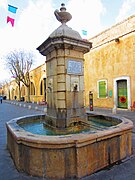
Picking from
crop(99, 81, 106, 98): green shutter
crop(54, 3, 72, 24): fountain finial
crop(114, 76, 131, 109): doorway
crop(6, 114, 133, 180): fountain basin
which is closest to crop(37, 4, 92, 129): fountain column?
crop(54, 3, 72, 24): fountain finial

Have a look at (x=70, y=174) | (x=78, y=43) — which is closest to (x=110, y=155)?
(x=70, y=174)

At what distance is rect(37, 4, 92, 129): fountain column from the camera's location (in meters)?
4.36

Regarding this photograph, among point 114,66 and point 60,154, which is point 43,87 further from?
point 60,154

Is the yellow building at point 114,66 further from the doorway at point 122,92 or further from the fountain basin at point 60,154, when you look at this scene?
the fountain basin at point 60,154

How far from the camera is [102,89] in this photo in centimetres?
1594

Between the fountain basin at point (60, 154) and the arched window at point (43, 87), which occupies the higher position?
the arched window at point (43, 87)

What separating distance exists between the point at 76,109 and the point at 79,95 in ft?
1.34

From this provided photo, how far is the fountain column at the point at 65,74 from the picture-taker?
4.36 meters

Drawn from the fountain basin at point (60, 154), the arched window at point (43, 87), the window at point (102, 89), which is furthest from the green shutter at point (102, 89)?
the arched window at point (43, 87)

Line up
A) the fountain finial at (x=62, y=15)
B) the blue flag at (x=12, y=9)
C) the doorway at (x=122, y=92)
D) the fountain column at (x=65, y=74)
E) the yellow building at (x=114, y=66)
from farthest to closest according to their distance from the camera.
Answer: the doorway at (x=122, y=92) < the yellow building at (x=114, y=66) < the blue flag at (x=12, y=9) < the fountain finial at (x=62, y=15) < the fountain column at (x=65, y=74)

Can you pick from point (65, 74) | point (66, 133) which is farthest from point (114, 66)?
point (66, 133)

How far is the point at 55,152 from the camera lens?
9.51 feet

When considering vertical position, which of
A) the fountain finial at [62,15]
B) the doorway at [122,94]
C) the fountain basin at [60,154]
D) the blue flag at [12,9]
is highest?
the blue flag at [12,9]

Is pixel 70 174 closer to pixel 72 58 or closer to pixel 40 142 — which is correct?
pixel 40 142
